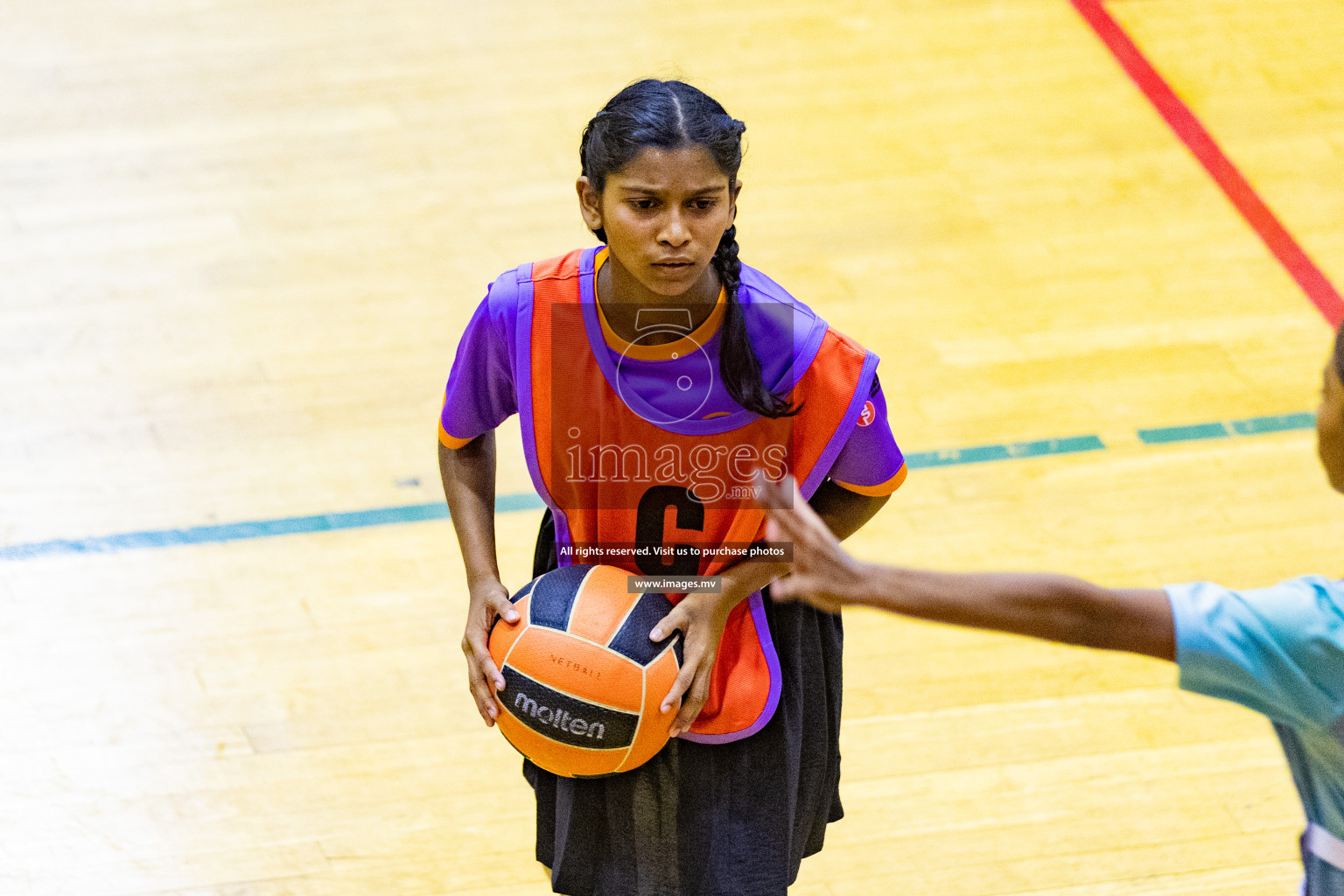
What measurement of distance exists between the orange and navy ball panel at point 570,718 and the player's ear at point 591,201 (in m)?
0.63

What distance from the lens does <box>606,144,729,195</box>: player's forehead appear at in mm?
1983

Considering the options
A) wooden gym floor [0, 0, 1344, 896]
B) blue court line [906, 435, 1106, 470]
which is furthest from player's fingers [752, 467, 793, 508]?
blue court line [906, 435, 1106, 470]

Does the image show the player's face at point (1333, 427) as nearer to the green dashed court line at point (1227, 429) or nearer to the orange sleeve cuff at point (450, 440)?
the orange sleeve cuff at point (450, 440)

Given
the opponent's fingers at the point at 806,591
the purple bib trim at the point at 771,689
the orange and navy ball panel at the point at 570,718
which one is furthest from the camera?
the purple bib trim at the point at 771,689

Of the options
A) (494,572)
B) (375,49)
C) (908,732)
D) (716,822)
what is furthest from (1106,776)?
(375,49)

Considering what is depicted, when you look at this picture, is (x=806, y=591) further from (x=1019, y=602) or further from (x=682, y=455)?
(x=682, y=455)

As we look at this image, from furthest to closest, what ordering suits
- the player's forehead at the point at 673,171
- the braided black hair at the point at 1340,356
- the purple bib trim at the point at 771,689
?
1. the purple bib trim at the point at 771,689
2. the player's forehead at the point at 673,171
3. the braided black hair at the point at 1340,356

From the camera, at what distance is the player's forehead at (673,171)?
1983 mm

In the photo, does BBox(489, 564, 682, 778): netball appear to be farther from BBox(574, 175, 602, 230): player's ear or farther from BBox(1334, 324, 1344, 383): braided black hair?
BBox(1334, 324, 1344, 383): braided black hair

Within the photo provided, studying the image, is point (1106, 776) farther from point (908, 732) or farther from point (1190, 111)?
point (1190, 111)

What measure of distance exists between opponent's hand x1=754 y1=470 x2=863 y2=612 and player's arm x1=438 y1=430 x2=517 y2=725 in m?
0.65

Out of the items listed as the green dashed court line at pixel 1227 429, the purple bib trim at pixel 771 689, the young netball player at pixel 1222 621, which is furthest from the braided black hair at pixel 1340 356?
the green dashed court line at pixel 1227 429

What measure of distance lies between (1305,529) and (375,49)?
352cm

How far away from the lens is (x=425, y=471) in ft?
12.6
